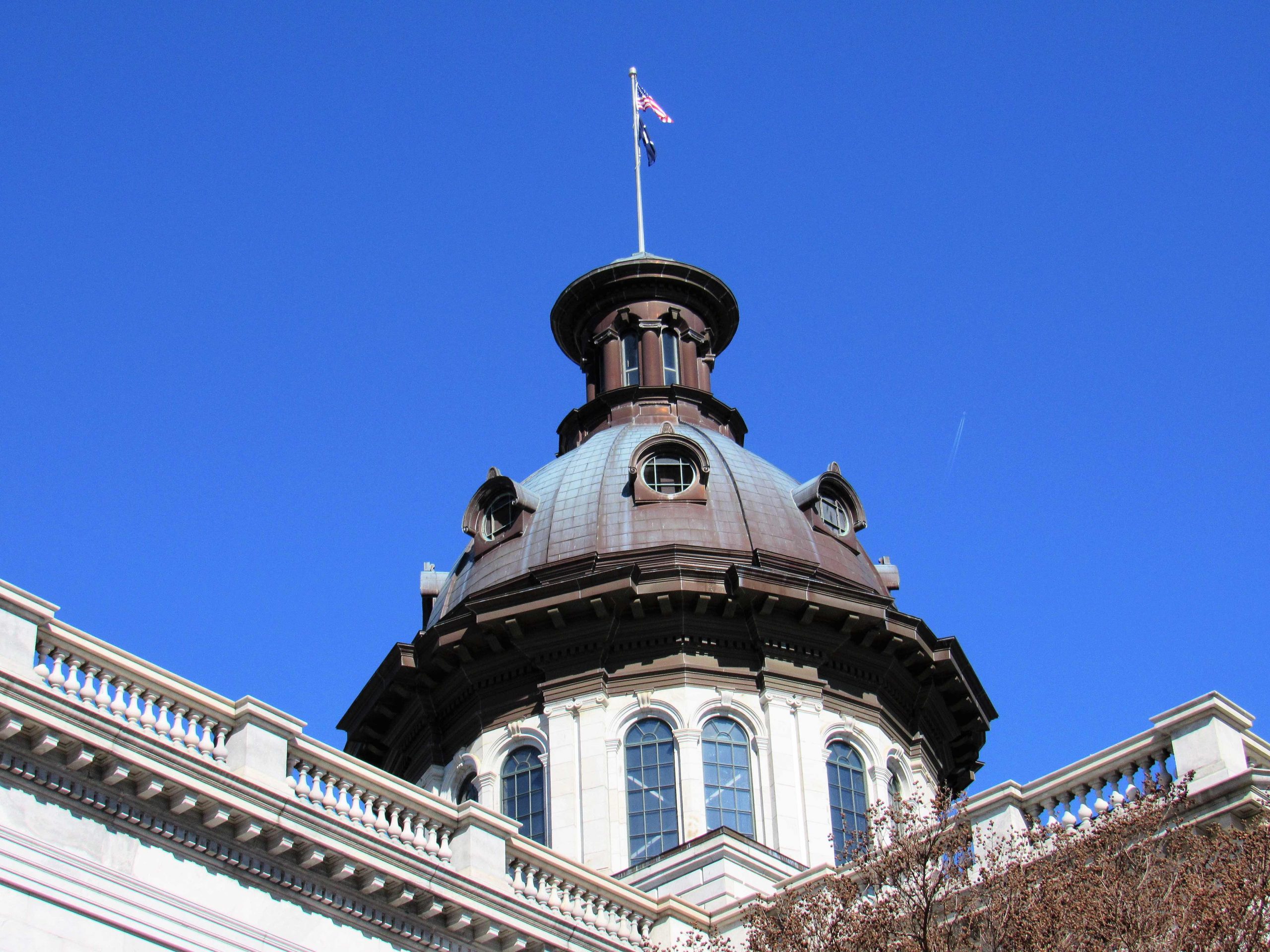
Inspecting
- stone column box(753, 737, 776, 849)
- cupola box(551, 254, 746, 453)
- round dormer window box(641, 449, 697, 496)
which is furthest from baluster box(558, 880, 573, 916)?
cupola box(551, 254, 746, 453)

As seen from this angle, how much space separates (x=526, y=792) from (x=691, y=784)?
326 centimetres

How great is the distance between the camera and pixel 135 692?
65.7 ft

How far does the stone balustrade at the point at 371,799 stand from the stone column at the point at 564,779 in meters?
10.8

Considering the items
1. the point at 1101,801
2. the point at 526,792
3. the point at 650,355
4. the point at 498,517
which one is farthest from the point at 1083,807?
the point at 650,355

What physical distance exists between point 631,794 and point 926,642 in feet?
23.6

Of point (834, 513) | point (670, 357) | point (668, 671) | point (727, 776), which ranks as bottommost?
point (727, 776)

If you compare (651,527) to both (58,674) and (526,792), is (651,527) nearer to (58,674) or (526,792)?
(526,792)

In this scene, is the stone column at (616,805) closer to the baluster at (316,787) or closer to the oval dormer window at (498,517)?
the oval dormer window at (498,517)

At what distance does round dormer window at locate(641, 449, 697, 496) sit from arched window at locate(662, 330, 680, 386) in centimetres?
541

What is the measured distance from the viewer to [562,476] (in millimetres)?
39500

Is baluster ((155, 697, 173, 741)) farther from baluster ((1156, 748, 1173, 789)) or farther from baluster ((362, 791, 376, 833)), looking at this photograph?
baluster ((1156, 748, 1173, 789))

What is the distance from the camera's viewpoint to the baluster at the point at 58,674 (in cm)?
1906

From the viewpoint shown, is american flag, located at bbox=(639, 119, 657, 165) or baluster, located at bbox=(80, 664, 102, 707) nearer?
baluster, located at bbox=(80, 664, 102, 707)

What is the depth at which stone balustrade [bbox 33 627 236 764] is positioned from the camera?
1931cm
